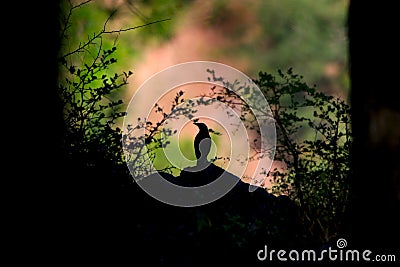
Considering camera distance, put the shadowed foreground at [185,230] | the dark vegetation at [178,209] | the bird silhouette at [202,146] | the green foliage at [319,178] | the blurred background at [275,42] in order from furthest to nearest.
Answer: the blurred background at [275,42] → the bird silhouette at [202,146] → the green foliage at [319,178] → the shadowed foreground at [185,230] → the dark vegetation at [178,209]

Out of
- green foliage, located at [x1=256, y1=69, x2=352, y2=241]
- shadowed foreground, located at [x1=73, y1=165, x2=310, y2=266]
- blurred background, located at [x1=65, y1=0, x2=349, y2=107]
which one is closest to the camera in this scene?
shadowed foreground, located at [x1=73, y1=165, x2=310, y2=266]

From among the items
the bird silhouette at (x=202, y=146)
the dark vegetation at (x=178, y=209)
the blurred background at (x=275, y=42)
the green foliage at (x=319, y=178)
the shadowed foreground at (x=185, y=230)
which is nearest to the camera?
the dark vegetation at (x=178, y=209)

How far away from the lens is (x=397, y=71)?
289 cm

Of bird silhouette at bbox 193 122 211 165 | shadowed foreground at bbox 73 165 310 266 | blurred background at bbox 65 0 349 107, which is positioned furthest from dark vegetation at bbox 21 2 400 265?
blurred background at bbox 65 0 349 107

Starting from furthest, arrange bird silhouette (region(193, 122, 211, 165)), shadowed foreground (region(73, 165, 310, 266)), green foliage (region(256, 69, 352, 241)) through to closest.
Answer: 1. bird silhouette (region(193, 122, 211, 165))
2. green foliage (region(256, 69, 352, 241))
3. shadowed foreground (region(73, 165, 310, 266))

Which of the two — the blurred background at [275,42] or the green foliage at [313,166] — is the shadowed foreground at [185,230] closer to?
the green foliage at [313,166]

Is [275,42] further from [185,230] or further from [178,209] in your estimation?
[185,230]

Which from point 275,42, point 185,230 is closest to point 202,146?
point 185,230

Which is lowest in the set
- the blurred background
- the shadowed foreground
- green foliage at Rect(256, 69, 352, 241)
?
the shadowed foreground

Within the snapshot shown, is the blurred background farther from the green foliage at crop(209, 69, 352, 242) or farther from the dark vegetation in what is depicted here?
the dark vegetation

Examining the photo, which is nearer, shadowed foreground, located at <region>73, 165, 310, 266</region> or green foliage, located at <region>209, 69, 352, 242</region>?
shadowed foreground, located at <region>73, 165, 310, 266</region>

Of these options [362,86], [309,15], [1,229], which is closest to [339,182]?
[362,86]

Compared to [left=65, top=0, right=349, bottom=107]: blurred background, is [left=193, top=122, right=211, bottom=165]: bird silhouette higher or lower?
lower

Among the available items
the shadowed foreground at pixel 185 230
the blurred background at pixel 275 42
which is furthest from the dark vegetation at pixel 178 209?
the blurred background at pixel 275 42
